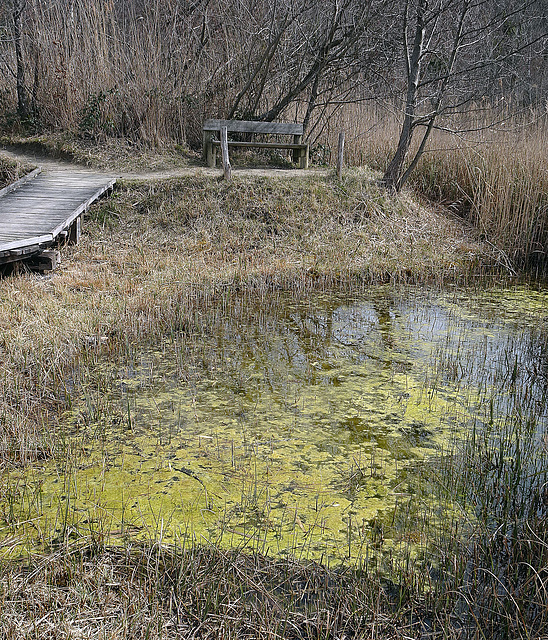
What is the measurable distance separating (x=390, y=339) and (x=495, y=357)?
2.50 ft

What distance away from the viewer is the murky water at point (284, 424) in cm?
259

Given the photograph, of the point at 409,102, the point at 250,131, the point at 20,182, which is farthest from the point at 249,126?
the point at 20,182

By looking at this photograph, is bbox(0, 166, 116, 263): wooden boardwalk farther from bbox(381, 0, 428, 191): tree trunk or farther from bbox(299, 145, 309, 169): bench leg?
bbox(381, 0, 428, 191): tree trunk

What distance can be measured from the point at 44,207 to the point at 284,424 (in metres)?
4.46

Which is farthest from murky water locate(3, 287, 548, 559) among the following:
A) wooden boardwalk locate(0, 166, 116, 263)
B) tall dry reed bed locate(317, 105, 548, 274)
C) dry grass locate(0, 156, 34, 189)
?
dry grass locate(0, 156, 34, 189)

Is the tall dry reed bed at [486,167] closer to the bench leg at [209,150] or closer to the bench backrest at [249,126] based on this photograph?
the bench backrest at [249,126]

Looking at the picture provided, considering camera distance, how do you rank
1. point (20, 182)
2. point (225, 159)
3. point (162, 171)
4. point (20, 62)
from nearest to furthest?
point (20, 182) < point (225, 159) < point (162, 171) < point (20, 62)

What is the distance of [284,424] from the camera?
344 cm

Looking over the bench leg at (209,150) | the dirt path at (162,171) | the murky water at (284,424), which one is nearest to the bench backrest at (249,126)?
the bench leg at (209,150)

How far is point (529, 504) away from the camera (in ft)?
8.89

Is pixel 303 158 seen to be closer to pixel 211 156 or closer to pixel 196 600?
pixel 211 156

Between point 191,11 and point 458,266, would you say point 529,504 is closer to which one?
point 458,266

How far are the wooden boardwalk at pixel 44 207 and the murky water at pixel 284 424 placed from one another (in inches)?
64.6

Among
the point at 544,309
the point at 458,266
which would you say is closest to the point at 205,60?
the point at 458,266
